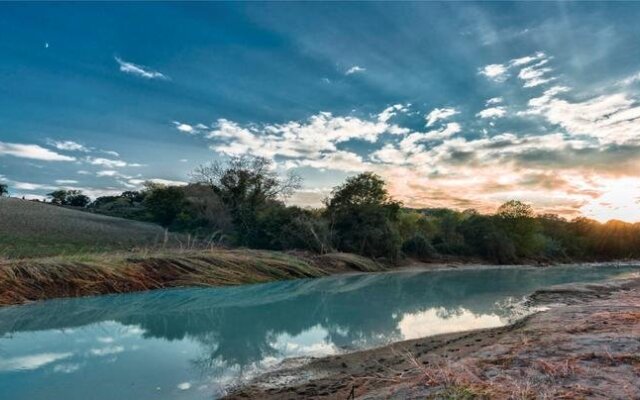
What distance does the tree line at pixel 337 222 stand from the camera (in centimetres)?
2669

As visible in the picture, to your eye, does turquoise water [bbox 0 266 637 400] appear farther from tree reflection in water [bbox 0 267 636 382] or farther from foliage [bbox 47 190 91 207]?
foliage [bbox 47 190 91 207]

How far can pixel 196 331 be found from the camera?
868cm

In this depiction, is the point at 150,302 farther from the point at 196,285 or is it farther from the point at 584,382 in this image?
the point at 584,382

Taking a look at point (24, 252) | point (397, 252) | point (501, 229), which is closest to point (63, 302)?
point (24, 252)

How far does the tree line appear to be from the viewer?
2669 centimetres

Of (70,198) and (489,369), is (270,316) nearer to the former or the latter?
(489,369)

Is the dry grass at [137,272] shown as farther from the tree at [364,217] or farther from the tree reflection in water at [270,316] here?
the tree at [364,217]

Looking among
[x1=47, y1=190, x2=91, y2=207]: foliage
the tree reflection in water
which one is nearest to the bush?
the tree reflection in water

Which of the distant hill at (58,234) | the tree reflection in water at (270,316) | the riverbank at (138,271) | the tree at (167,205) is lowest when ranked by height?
the tree reflection in water at (270,316)

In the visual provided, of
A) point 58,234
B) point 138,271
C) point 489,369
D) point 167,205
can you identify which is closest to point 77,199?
point 167,205

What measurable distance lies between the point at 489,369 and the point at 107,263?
1283cm

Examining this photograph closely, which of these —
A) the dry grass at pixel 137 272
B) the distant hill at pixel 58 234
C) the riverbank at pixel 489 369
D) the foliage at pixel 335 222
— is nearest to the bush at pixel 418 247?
the foliage at pixel 335 222

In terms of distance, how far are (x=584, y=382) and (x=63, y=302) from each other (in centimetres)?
1196

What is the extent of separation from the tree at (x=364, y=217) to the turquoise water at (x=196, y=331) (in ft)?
38.0
